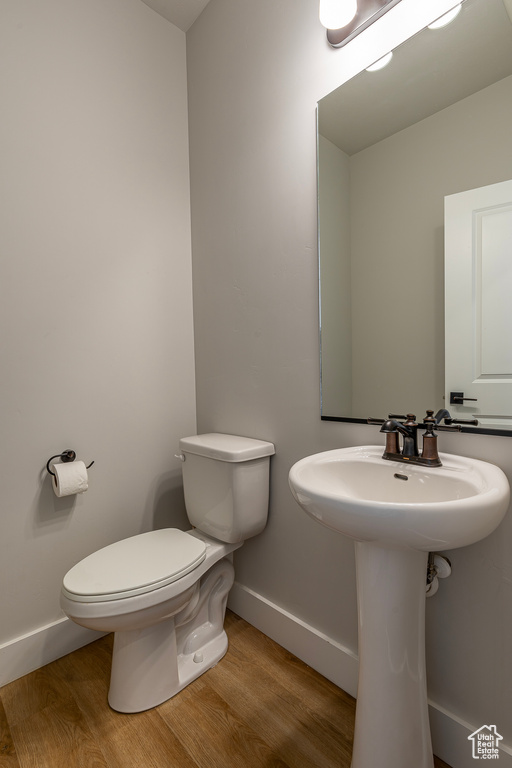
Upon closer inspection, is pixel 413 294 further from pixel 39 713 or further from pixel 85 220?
pixel 39 713

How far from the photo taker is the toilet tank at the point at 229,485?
141cm

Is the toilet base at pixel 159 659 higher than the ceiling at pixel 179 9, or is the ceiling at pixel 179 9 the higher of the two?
the ceiling at pixel 179 9

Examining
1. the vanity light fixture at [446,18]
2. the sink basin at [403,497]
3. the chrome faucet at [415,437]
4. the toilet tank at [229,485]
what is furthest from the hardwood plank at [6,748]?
the vanity light fixture at [446,18]

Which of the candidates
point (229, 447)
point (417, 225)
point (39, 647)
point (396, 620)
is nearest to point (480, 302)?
point (417, 225)

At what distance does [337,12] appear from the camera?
1172mm

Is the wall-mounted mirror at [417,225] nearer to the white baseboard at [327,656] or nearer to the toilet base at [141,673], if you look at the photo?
the white baseboard at [327,656]

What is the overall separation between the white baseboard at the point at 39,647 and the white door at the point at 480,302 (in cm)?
163

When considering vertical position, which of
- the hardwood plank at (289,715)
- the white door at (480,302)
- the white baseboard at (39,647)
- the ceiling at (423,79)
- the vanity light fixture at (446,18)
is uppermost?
the vanity light fixture at (446,18)

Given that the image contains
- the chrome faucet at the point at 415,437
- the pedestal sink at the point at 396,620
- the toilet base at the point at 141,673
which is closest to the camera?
the pedestal sink at the point at 396,620

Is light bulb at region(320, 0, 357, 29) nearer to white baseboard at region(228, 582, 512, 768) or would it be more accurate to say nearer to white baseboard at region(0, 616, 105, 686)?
white baseboard at region(228, 582, 512, 768)

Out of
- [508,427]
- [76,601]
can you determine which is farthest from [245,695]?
[508,427]

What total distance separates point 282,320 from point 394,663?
3.53 ft

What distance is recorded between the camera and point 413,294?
1113 millimetres

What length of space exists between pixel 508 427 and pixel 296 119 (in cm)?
123
